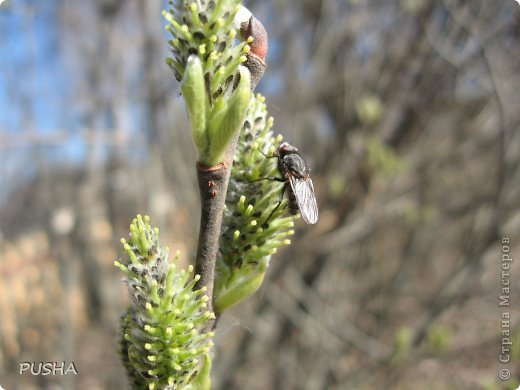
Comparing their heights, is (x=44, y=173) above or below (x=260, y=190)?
above

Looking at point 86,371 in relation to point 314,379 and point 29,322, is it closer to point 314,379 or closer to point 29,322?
point 29,322

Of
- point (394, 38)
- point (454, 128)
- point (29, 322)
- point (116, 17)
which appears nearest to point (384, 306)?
point (454, 128)

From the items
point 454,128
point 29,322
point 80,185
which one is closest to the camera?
point 454,128

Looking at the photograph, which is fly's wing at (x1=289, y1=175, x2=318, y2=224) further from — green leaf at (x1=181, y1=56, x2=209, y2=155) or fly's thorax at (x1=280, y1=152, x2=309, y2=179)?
green leaf at (x1=181, y1=56, x2=209, y2=155)

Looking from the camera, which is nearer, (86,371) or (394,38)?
(394,38)

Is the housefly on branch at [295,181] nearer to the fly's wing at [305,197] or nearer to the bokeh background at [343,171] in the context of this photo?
the fly's wing at [305,197]

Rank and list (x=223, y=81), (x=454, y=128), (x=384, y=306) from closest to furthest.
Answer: (x=223, y=81) → (x=454, y=128) → (x=384, y=306)

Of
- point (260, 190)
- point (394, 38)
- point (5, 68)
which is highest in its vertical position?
point (5, 68)

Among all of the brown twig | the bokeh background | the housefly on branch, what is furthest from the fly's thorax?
the bokeh background
